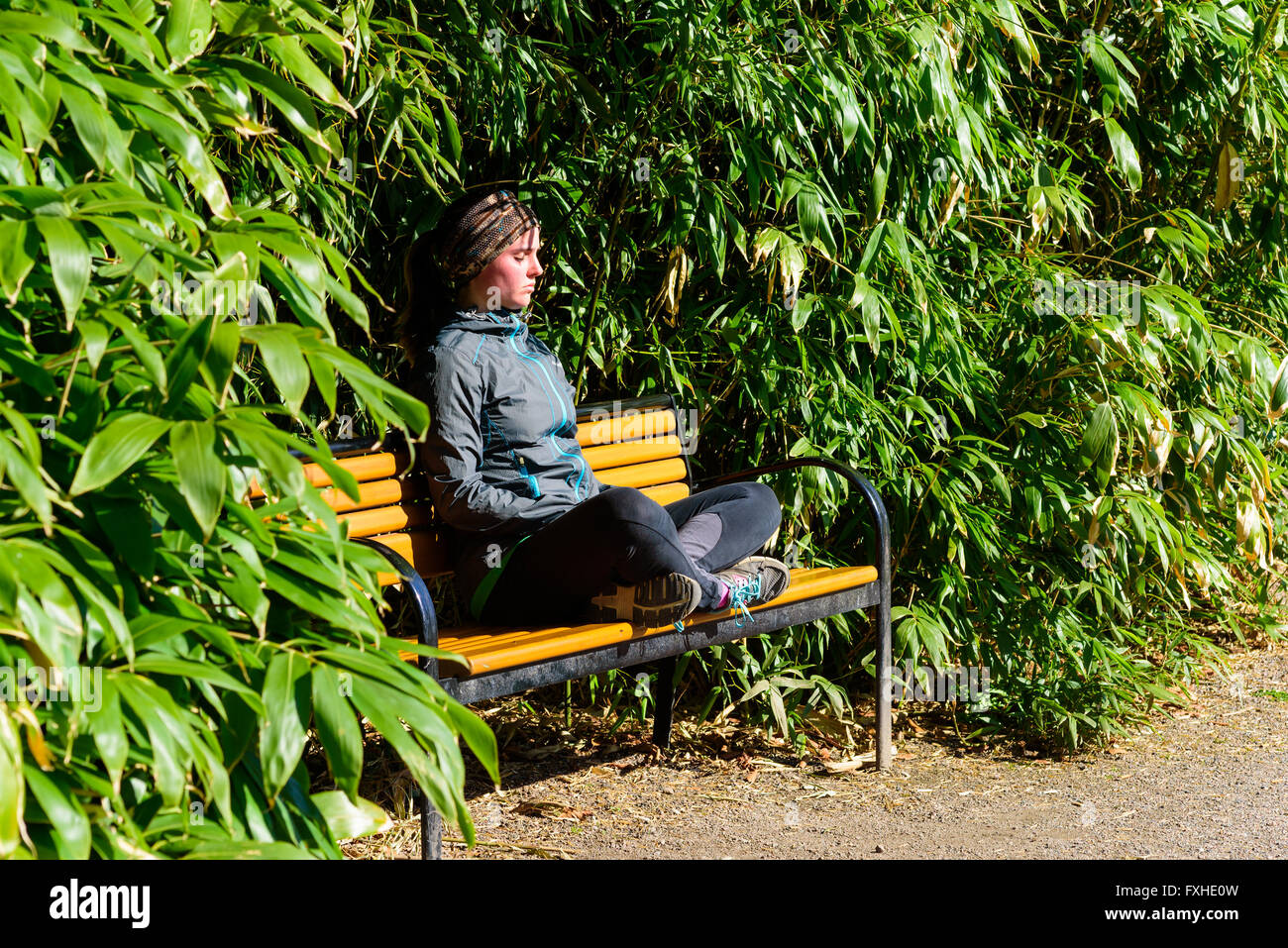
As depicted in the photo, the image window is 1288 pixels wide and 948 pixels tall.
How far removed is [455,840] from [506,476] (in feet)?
2.80

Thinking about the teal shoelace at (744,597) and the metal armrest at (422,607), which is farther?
the teal shoelace at (744,597)

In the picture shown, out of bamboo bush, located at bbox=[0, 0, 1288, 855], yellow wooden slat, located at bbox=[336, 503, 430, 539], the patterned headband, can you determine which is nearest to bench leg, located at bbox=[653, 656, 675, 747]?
bamboo bush, located at bbox=[0, 0, 1288, 855]

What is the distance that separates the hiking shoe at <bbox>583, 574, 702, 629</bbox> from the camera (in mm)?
3031

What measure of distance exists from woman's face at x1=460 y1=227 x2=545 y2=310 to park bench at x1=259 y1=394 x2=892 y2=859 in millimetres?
396

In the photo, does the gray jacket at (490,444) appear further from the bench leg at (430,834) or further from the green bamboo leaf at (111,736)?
the green bamboo leaf at (111,736)

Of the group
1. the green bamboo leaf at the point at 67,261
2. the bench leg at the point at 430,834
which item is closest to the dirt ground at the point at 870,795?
the bench leg at the point at 430,834

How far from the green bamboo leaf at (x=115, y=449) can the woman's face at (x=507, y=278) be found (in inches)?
Result: 69.9

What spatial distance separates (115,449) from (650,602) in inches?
68.5

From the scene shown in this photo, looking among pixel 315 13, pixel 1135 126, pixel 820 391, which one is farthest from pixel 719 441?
pixel 315 13

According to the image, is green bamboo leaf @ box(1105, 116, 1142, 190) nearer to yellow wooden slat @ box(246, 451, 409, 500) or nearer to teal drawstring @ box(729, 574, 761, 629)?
teal drawstring @ box(729, 574, 761, 629)

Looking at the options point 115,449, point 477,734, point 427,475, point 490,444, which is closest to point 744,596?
point 490,444

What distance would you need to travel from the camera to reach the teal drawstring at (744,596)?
10.6ft

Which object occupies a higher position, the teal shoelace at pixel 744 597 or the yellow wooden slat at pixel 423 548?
the yellow wooden slat at pixel 423 548
